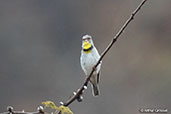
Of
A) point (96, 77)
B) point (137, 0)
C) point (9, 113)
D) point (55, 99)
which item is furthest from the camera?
point (137, 0)

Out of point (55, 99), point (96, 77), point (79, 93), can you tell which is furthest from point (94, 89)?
point (55, 99)

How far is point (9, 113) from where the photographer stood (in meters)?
0.36

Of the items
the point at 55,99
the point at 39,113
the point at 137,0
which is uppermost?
the point at 137,0

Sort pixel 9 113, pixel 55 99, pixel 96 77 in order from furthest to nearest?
pixel 55 99 < pixel 96 77 < pixel 9 113

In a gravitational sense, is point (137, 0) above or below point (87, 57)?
above

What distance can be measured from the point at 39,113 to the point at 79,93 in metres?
0.08

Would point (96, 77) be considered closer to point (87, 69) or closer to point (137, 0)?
→ point (87, 69)

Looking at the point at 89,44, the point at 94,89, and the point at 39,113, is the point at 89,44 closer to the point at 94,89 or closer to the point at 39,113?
the point at 94,89

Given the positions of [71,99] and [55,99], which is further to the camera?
[55,99]

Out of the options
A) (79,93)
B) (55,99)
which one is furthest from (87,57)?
(55,99)

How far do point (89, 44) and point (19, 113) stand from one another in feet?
3.29

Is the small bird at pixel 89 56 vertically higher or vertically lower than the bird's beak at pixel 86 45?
lower

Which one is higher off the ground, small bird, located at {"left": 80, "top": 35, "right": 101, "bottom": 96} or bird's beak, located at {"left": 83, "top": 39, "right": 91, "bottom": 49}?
bird's beak, located at {"left": 83, "top": 39, "right": 91, "bottom": 49}

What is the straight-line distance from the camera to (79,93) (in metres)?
0.45
